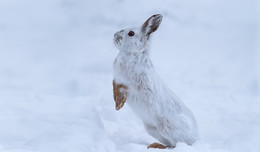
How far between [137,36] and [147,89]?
0.44m

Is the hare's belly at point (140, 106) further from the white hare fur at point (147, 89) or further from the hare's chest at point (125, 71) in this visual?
the hare's chest at point (125, 71)

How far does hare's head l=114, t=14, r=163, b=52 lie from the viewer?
3191mm

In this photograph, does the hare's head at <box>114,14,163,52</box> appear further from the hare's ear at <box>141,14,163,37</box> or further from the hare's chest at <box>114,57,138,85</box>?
the hare's chest at <box>114,57,138,85</box>

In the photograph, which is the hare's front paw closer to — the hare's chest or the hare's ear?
the hare's chest

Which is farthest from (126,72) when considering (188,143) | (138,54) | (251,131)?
(251,131)

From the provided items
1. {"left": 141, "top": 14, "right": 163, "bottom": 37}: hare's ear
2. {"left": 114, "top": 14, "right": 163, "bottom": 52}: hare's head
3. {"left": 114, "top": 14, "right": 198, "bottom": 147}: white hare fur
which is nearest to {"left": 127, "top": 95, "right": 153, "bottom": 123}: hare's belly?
{"left": 114, "top": 14, "right": 198, "bottom": 147}: white hare fur

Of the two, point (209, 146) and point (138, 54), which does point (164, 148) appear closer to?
point (209, 146)

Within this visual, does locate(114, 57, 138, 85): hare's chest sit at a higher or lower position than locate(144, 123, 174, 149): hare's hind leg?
higher

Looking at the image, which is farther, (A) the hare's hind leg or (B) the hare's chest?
(A) the hare's hind leg

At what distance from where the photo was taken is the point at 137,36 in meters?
3.20

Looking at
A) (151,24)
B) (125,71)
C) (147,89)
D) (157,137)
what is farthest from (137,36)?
(157,137)

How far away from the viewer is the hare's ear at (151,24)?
320cm

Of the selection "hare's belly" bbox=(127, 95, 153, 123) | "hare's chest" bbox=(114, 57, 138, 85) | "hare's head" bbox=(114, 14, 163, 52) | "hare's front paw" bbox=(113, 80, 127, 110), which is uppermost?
"hare's head" bbox=(114, 14, 163, 52)

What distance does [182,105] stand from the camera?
130 inches
